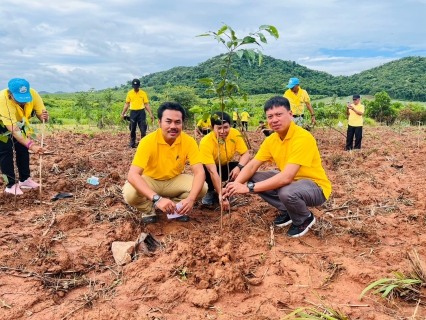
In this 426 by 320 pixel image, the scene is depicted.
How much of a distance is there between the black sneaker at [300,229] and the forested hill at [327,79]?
3626 centimetres

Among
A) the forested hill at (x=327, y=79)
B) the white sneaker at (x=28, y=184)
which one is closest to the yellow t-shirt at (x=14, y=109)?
the white sneaker at (x=28, y=184)

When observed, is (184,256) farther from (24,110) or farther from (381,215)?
(24,110)

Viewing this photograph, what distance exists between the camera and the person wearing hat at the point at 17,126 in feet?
12.0

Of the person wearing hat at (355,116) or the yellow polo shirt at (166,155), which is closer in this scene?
the yellow polo shirt at (166,155)

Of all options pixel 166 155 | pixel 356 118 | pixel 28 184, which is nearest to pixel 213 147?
pixel 166 155

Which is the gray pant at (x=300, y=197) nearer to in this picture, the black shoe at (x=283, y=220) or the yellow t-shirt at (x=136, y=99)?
the black shoe at (x=283, y=220)

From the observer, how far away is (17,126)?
3.70 m

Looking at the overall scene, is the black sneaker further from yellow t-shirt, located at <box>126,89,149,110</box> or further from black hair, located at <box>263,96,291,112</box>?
yellow t-shirt, located at <box>126,89,149,110</box>

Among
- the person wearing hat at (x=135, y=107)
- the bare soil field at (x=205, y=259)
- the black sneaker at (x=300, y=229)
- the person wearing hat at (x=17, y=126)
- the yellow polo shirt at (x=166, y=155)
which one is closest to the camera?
the bare soil field at (x=205, y=259)

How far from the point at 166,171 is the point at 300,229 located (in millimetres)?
1383

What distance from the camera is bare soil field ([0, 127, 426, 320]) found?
1.96 metres

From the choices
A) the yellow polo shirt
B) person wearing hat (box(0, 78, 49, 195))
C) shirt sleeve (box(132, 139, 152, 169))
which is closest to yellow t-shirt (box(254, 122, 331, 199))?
the yellow polo shirt

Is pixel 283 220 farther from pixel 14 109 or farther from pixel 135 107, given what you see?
pixel 135 107

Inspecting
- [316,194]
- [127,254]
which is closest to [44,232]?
[127,254]
